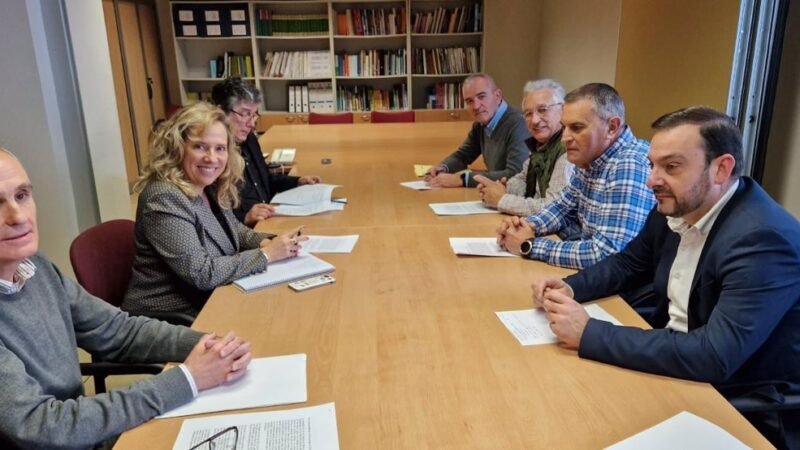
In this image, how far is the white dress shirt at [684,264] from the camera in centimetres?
150

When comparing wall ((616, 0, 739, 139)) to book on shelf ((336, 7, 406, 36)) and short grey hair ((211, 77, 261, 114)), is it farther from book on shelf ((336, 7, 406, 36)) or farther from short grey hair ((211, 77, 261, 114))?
book on shelf ((336, 7, 406, 36))

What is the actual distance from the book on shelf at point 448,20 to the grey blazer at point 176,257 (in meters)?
5.08

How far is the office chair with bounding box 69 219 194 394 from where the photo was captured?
1876mm

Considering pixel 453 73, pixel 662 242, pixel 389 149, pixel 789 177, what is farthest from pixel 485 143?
pixel 453 73

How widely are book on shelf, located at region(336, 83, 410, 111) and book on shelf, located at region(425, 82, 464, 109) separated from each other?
349 millimetres

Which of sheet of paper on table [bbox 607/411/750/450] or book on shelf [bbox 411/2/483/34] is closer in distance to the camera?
sheet of paper on table [bbox 607/411/750/450]

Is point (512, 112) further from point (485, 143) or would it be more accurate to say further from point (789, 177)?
point (789, 177)

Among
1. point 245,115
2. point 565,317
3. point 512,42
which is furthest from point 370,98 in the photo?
point 565,317

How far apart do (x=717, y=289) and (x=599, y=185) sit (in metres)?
0.76

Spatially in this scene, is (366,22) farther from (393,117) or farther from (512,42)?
(512,42)

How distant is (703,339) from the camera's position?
1288 mm

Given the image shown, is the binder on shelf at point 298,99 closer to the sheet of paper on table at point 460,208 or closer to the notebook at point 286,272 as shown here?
the sheet of paper on table at point 460,208

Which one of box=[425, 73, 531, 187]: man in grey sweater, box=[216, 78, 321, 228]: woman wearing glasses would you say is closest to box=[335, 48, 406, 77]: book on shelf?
box=[425, 73, 531, 187]: man in grey sweater

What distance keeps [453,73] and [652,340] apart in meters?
5.78
